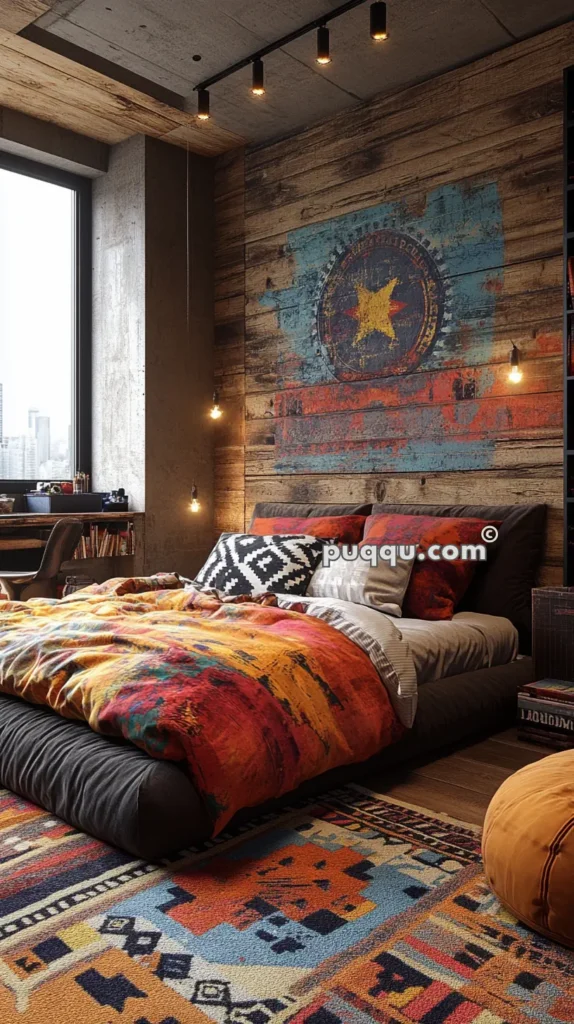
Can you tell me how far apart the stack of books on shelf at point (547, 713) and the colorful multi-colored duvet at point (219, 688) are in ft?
2.39

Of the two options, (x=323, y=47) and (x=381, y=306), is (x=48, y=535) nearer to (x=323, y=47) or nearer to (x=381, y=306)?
(x=381, y=306)

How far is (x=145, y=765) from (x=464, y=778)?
1184 mm

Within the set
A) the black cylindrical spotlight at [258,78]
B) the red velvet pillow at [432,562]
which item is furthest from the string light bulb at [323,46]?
the red velvet pillow at [432,562]

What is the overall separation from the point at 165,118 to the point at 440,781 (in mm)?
4141

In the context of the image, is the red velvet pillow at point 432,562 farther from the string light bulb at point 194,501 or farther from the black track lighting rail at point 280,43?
the black track lighting rail at point 280,43

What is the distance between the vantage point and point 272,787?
2.14 m

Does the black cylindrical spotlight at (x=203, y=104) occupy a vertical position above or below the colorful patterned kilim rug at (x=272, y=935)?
above

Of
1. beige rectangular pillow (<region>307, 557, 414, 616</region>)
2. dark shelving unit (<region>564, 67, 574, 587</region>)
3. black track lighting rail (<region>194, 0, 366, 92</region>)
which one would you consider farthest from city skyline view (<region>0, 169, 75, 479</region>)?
dark shelving unit (<region>564, 67, 574, 587</region>)

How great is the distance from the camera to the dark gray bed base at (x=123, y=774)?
192 cm

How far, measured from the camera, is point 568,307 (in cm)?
357

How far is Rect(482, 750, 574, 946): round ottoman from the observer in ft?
5.34

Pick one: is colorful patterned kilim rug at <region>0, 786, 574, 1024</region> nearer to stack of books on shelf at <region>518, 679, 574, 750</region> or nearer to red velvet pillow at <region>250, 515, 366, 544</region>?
stack of books on shelf at <region>518, 679, 574, 750</region>

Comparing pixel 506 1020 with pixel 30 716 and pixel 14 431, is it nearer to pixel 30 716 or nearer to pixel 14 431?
pixel 30 716

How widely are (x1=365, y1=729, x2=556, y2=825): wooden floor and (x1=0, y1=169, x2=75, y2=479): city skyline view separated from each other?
3.49 meters
